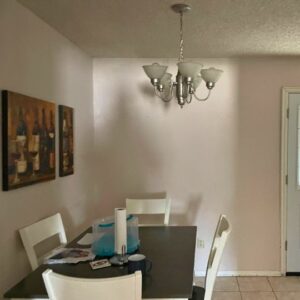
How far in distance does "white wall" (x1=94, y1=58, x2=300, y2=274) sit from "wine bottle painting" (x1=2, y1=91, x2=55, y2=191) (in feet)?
4.13

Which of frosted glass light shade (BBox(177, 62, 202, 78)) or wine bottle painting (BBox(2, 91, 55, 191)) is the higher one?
frosted glass light shade (BBox(177, 62, 202, 78))

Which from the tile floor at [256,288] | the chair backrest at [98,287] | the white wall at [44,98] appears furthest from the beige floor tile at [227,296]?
the chair backrest at [98,287]

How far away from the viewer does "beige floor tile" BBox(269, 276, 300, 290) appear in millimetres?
3420

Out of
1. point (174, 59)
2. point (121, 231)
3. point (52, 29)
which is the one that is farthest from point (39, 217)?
point (174, 59)

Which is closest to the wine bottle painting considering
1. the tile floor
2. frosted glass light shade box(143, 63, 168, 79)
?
frosted glass light shade box(143, 63, 168, 79)

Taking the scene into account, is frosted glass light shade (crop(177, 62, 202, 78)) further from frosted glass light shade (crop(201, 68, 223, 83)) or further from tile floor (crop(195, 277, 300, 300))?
tile floor (crop(195, 277, 300, 300))

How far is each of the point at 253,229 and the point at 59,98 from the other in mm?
2432

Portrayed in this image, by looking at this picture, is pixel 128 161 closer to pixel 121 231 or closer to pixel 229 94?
pixel 229 94

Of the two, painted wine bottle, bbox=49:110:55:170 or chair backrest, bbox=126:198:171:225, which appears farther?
chair backrest, bbox=126:198:171:225

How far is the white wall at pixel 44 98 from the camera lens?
78.7 inches

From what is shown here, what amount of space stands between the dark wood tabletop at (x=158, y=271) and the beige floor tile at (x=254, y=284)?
1.33m

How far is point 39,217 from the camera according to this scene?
2395 millimetres

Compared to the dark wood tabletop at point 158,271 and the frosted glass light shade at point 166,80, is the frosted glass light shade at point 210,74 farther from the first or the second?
the dark wood tabletop at point 158,271

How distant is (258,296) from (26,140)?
2.54m
